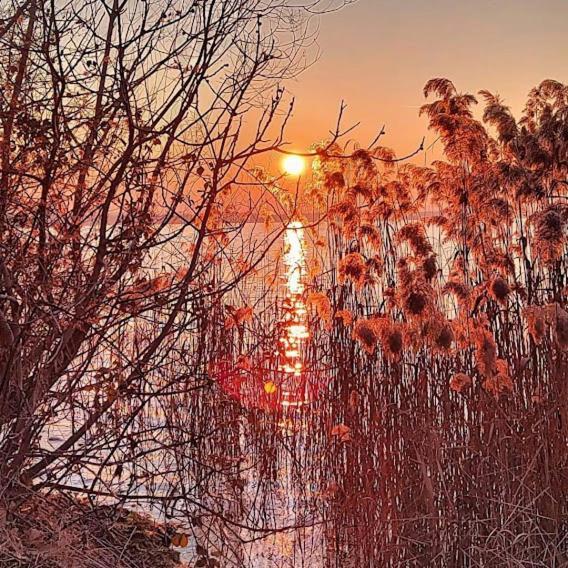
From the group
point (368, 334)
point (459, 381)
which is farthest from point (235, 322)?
point (459, 381)

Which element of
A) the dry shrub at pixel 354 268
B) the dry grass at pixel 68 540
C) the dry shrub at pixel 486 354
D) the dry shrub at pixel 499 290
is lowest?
the dry grass at pixel 68 540

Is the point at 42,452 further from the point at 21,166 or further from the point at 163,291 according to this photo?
the point at 21,166

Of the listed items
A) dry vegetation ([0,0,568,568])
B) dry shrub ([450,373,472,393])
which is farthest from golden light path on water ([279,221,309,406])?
dry shrub ([450,373,472,393])

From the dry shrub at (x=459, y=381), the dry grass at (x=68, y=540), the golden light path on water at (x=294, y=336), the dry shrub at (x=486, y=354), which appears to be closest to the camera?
the dry grass at (x=68, y=540)

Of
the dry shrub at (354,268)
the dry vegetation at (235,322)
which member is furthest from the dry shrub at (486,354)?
the dry shrub at (354,268)

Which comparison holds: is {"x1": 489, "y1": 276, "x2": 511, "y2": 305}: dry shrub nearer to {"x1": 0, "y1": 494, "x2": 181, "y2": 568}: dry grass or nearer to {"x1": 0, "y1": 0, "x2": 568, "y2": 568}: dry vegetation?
{"x1": 0, "y1": 0, "x2": 568, "y2": 568}: dry vegetation

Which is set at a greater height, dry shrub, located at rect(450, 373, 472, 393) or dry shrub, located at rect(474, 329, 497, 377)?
dry shrub, located at rect(474, 329, 497, 377)

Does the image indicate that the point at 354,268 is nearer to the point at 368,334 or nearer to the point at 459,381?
the point at 368,334

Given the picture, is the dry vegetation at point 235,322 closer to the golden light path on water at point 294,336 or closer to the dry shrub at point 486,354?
the dry shrub at point 486,354

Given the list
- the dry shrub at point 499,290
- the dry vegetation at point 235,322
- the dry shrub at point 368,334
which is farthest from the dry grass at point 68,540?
the dry shrub at point 499,290

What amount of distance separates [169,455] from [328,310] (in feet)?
4.34

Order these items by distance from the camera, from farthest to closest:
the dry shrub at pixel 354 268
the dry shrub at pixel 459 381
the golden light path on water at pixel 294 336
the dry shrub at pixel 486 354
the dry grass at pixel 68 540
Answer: the golden light path on water at pixel 294 336
the dry shrub at pixel 354 268
the dry shrub at pixel 459 381
the dry shrub at pixel 486 354
the dry grass at pixel 68 540

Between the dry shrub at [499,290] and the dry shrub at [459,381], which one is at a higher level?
the dry shrub at [499,290]

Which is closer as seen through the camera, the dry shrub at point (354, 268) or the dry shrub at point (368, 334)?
the dry shrub at point (368, 334)
